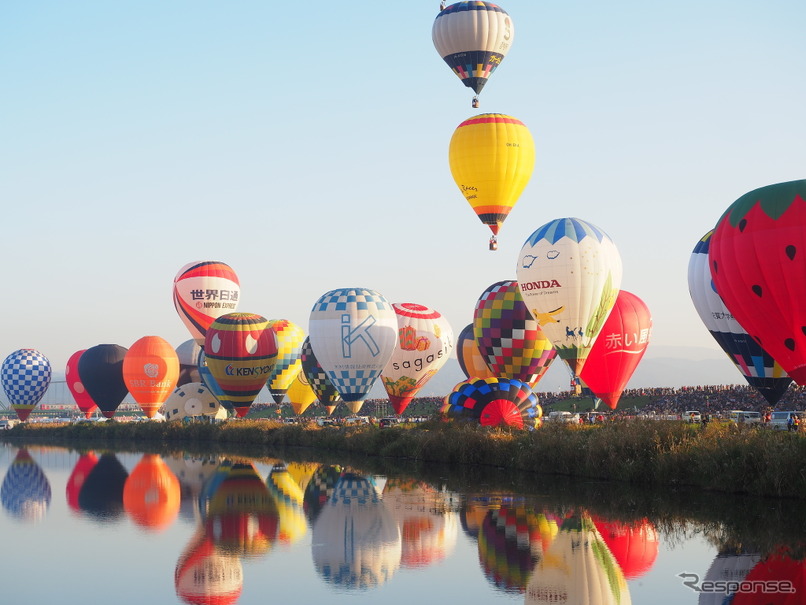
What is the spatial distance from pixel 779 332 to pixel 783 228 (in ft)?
8.15

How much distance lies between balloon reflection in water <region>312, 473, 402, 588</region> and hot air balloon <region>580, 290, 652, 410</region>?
54.3ft

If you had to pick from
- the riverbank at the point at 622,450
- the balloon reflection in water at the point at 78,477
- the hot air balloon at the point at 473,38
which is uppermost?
the hot air balloon at the point at 473,38

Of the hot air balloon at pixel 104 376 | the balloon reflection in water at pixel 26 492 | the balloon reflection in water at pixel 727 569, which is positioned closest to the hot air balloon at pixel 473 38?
the balloon reflection in water at pixel 26 492

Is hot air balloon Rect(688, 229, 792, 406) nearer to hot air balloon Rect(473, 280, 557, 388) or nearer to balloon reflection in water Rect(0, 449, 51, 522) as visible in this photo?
hot air balloon Rect(473, 280, 557, 388)

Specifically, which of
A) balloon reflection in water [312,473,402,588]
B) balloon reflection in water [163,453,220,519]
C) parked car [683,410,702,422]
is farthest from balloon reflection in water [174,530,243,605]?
parked car [683,410,702,422]

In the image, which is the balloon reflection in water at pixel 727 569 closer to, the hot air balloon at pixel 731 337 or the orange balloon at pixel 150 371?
the hot air balloon at pixel 731 337

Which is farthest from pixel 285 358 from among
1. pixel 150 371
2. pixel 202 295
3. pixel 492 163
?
pixel 492 163

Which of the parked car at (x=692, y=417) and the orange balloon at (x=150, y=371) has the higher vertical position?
the orange balloon at (x=150, y=371)

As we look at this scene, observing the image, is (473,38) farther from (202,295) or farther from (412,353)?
(202,295)

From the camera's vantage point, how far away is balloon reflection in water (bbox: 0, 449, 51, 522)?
22547mm

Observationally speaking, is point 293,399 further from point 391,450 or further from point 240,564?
point 240,564

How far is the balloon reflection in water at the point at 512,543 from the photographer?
1402 cm

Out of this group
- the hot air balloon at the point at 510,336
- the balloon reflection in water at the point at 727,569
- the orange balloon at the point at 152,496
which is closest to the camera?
the balloon reflection in water at the point at 727,569

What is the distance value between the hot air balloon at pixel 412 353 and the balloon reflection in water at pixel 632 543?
2934cm
